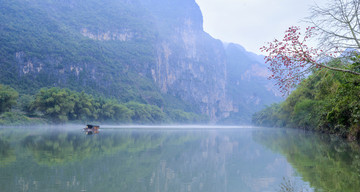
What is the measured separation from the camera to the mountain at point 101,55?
97.5m

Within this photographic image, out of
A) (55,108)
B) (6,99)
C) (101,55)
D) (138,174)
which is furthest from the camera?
(101,55)

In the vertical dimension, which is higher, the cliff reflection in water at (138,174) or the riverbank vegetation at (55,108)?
the riverbank vegetation at (55,108)

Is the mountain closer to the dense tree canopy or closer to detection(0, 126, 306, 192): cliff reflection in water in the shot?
the dense tree canopy

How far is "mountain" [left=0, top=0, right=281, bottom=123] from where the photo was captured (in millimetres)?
97500

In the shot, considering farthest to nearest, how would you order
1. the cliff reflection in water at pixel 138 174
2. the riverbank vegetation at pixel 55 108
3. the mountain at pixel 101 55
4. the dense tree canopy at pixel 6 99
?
the mountain at pixel 101 55 → the riverbank vegetation at pixel 55 108 → the dense tree canopy at pixel 6 99 → the cliff reflection in water at pixel 138 174

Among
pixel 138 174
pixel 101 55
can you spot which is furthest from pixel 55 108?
pixel 101 55

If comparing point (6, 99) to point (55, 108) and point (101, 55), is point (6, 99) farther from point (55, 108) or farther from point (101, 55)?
point (101, 55)

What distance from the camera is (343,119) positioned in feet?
66.3

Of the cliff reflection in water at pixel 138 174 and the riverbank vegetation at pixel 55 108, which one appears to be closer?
the cliff reflection in water at pixel 138 174

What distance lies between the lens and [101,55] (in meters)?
130

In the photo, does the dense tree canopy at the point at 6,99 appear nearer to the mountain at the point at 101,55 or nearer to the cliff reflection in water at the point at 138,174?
the mountain at the point at 101,55

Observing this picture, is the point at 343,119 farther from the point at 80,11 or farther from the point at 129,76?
the point at 80,11

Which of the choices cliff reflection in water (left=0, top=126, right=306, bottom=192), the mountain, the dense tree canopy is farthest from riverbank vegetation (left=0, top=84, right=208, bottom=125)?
cliff reflection in water (left=0, top=126, right=306, bottom=192)

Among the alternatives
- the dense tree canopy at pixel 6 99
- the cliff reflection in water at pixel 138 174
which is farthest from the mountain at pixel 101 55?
the cliff reflection in water at pixel 138 174
